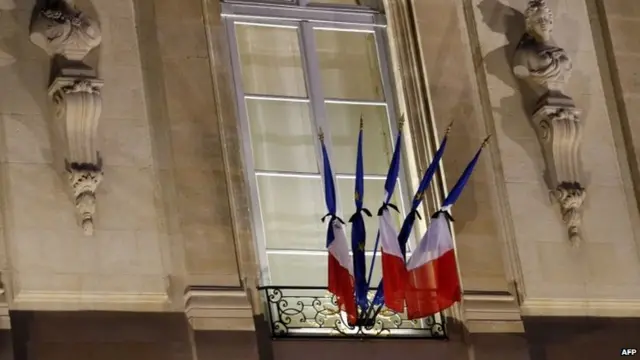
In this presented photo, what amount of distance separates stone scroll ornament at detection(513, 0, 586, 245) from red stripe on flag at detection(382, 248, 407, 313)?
55.9 inches

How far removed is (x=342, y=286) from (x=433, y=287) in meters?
0.54

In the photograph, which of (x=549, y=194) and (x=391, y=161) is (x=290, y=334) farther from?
(x=549, y=194)

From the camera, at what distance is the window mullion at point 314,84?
36.6ft

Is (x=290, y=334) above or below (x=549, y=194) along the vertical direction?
below

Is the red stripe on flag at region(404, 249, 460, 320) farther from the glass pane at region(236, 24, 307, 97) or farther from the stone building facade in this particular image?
the glass pane at region(236, 24, 307, 97)

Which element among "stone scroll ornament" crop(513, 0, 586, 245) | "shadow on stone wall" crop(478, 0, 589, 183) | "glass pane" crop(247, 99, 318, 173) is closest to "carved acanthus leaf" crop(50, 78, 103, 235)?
"glass pane" crop(247, 99, 318, 173)

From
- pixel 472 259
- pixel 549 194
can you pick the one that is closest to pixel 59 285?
pixel 472 259

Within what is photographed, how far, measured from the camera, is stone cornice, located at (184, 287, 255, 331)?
10.0 meters

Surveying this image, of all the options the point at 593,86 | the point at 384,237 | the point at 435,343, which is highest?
the point at 593,86

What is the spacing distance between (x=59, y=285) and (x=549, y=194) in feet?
10.8

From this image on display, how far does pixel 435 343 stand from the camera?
10570mm

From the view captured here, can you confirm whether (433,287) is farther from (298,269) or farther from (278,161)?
(278,161)

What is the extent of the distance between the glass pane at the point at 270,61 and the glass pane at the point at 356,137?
11.5 inches

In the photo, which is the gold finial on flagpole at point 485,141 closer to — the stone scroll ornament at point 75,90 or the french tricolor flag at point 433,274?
the french tricolor flag at point 433,274
